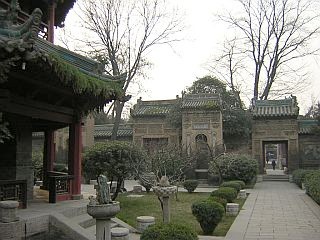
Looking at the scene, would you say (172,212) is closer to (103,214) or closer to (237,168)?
(103,214)

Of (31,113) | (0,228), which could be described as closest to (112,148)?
(31,113)

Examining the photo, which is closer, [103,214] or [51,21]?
[103,214]

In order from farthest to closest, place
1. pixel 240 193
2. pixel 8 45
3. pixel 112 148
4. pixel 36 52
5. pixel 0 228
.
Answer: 1. pixel 240 193
2. pixel 112 148
3. pixel 0 228
4. pixel 36 52
5. pixel 8 45

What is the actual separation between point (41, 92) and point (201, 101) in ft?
→ 65.6

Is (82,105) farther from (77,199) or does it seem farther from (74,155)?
(77,199)

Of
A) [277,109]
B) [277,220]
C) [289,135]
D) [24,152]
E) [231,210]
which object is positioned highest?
[277,109]

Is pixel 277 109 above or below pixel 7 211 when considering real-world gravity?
above

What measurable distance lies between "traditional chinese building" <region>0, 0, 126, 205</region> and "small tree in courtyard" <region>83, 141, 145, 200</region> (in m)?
1.45

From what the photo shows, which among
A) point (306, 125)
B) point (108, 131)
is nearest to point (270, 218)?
point (306, 125)

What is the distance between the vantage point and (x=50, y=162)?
532 inches

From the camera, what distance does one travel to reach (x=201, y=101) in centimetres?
2891

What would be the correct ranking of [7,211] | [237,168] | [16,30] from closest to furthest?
[16,30], [7,211], [237,168]

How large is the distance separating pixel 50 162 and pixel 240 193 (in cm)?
836

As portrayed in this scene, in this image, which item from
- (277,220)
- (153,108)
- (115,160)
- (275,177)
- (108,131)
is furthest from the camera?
(108,131)
